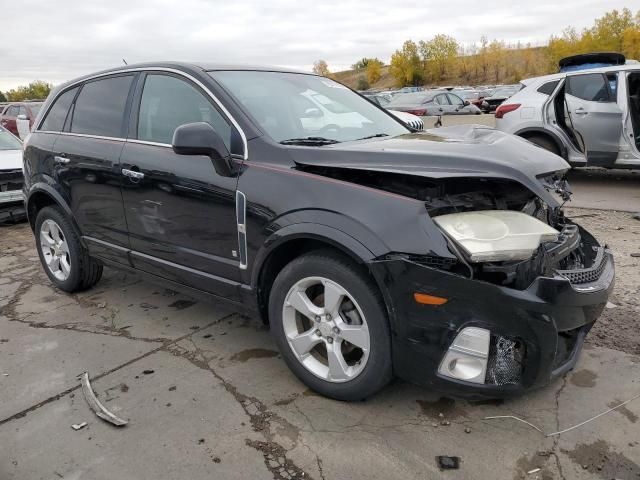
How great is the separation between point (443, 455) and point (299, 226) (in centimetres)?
122

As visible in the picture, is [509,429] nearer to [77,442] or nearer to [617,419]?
[617,419]

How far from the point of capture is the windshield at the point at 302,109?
315 centimetres

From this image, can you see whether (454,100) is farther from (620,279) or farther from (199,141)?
(199,141)

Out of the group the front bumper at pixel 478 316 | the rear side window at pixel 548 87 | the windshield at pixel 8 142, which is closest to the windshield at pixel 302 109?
the front bumper at pixel 478 316

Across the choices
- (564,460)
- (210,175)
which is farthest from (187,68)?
(564,460)

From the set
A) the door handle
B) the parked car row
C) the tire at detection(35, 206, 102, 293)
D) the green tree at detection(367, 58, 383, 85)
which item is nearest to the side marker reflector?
the door handle

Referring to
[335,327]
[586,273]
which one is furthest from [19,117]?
[586,273]

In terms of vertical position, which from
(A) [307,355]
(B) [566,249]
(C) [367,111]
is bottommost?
(A) [307,355]

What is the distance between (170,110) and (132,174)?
48 centimetres

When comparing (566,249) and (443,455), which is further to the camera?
(566,249)

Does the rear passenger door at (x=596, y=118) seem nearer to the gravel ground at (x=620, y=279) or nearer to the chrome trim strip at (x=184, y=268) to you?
the gravel ground at (x=620, y=279)

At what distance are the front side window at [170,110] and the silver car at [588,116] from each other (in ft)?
20.2

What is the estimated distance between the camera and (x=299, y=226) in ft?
8.59

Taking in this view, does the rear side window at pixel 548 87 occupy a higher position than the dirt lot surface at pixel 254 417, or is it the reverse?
the rear side window at pixel 548 87
